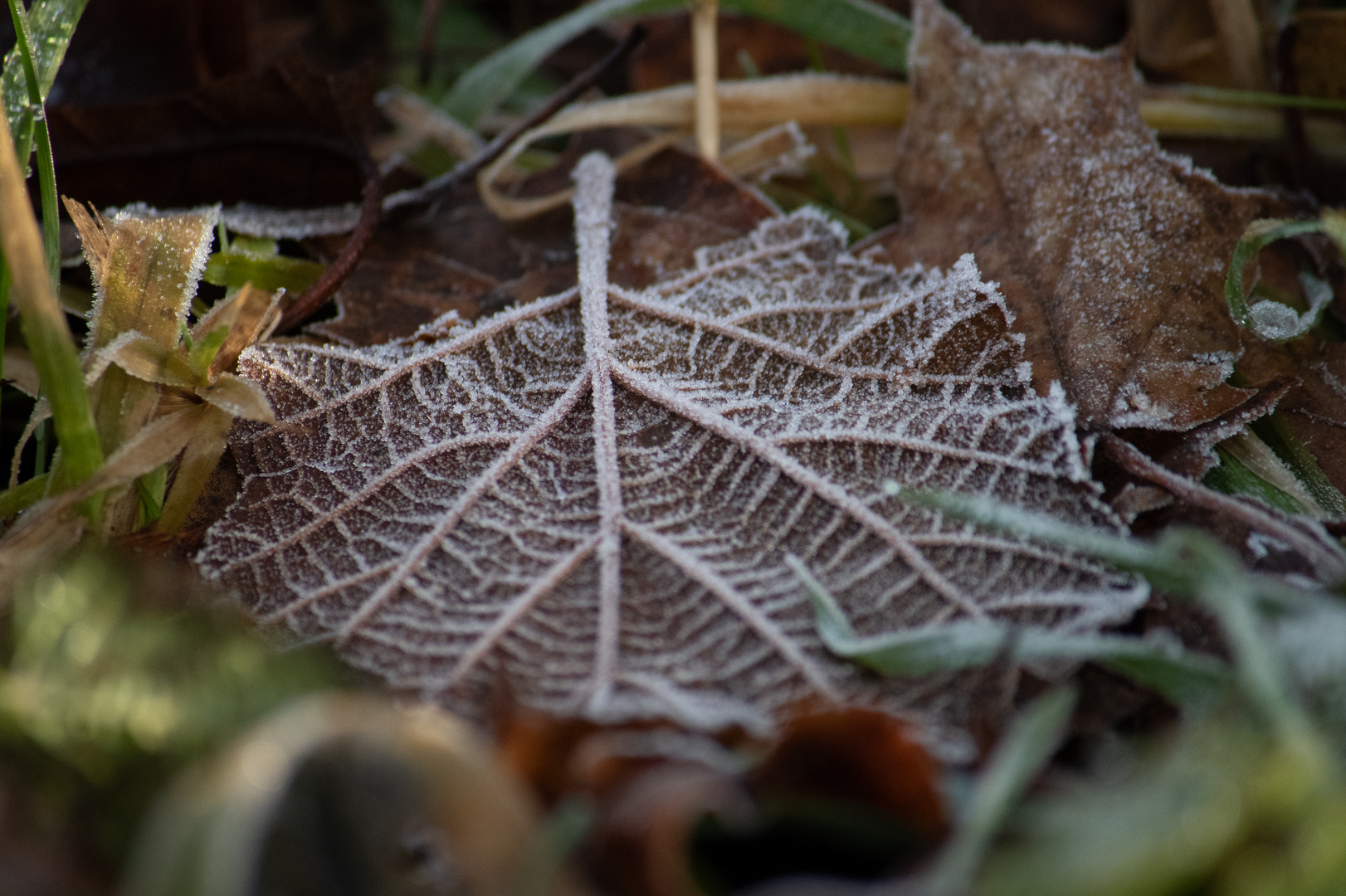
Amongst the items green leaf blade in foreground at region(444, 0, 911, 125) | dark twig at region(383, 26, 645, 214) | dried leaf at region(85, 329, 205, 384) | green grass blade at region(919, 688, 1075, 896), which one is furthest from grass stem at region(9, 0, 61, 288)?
green grass blade at region(919, 688, 1075, 896)

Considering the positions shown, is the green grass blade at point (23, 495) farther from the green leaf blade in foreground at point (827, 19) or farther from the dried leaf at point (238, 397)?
the green leaf blade in foreground at point (827, 19)

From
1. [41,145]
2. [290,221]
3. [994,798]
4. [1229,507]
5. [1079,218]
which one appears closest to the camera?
[994,798]

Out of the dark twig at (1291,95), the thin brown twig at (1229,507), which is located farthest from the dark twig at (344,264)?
the dark twig at (1291,95)

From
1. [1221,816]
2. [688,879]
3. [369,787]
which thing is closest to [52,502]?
[369,787]

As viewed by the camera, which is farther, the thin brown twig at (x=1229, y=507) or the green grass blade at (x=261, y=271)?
the green grass blade at (x=261, y=271)

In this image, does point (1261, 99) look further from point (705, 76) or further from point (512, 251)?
point (512, 251)

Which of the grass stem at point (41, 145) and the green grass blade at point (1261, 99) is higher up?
the green grass blade at point (1261, 99)

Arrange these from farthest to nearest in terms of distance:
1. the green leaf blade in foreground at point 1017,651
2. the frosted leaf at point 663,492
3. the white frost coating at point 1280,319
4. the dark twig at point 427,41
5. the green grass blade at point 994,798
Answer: the dark twig at point 427,41
the white frost coating at point 1280,319
the frosted leaf at point 663,492
the green leaf blade in foreground at point 1017,651
the green grass blade at point 994,798

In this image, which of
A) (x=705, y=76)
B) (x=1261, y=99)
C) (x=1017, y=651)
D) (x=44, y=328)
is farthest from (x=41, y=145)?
(x=1261, y=99)
